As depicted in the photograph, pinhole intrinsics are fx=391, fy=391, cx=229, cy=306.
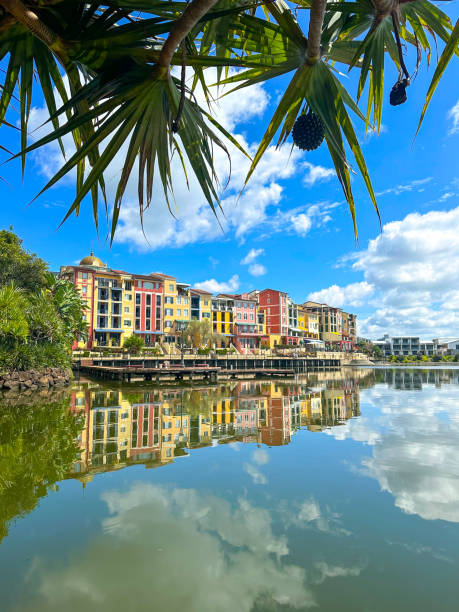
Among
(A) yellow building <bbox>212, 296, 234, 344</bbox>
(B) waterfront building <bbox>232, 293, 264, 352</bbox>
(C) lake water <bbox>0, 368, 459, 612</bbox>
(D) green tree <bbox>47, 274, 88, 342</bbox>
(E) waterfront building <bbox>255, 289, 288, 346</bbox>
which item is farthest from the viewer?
(E) waterfront building <bbox>255, 289, 288, 346</bbox>

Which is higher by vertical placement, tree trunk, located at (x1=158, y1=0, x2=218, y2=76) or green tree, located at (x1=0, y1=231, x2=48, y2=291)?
green tree, located at (x1=0, y1=231, x2=48, y2=291)

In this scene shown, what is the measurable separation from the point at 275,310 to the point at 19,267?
49649 millimetres

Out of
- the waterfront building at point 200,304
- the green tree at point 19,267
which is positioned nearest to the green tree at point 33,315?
the green tree at point 19,267

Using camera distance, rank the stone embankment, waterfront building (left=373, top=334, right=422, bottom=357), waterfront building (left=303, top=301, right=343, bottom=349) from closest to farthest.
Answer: the stone embankment → waterfront building (left=303, top=301, right=343, bottom=349) → waterfront building (left=373, top=334, right=422, bottom=357)

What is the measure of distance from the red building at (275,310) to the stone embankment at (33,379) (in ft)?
169

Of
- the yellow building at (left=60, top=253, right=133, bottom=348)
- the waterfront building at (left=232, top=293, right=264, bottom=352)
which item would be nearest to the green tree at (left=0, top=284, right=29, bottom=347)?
the yellow building at (left=60, top=253, right=133, bottom=348)

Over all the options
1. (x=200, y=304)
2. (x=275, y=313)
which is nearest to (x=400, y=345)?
(x=275, y=313)

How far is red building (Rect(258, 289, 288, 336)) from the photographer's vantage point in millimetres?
73188

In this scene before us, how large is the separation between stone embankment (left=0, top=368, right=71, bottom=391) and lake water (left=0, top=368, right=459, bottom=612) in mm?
10861

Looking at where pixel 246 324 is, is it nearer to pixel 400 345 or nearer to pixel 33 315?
pixel 33 315

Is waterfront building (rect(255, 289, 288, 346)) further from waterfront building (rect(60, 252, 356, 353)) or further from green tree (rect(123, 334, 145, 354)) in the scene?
green tree (rect(123, 334, 145, 354))

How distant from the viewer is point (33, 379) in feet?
72.9

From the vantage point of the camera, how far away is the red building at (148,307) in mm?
56000

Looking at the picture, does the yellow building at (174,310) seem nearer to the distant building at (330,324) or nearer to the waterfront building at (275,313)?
the waterfront building at (275,313)
